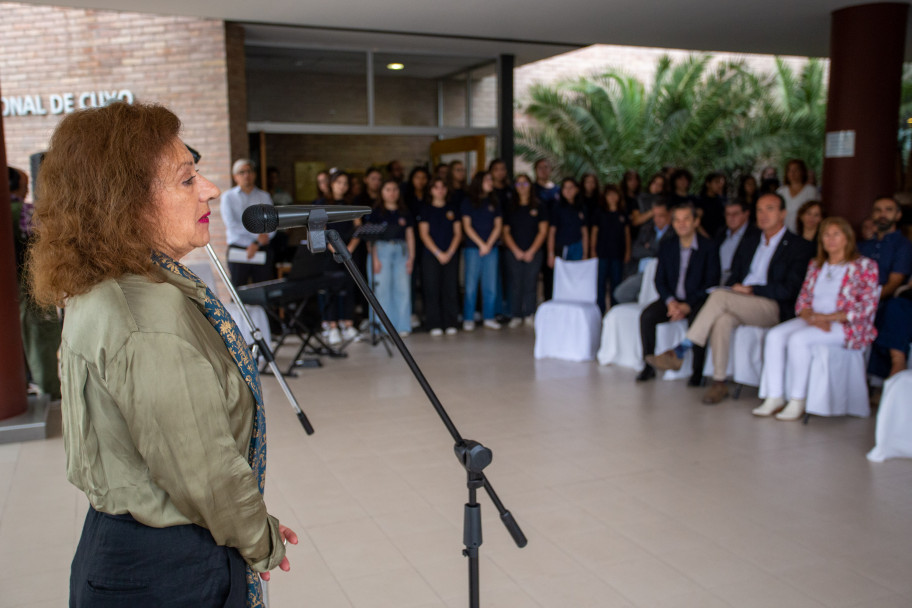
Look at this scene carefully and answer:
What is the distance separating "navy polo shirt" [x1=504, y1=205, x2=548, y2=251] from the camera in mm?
8125

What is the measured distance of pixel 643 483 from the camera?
378cm

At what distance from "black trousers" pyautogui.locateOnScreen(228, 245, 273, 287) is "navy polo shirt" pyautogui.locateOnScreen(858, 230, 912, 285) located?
4.99m

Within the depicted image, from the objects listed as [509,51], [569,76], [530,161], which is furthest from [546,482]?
[569,76]

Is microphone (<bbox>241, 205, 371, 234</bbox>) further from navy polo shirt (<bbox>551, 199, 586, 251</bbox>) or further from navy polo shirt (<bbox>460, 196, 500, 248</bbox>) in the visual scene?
navy polo shirt (<bbox>551, 199, 586, 251</bbox>)

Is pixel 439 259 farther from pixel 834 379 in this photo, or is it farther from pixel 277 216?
pixel 277 216

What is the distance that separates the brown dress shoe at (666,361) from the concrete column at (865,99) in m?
2.14

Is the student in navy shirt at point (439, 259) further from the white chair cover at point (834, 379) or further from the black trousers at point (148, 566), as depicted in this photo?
the black trousers at point (148, 566)

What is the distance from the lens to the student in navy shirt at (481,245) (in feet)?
26.1

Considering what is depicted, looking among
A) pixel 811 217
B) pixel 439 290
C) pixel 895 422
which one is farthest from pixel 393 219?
pixel 895 422

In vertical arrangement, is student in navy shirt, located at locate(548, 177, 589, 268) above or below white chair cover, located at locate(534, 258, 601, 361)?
above

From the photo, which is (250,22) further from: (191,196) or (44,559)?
(191,196)

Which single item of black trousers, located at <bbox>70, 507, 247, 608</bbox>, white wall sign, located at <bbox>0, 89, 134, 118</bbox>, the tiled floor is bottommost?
the tiled floor

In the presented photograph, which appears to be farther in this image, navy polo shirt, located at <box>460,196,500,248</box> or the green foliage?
the green foliage

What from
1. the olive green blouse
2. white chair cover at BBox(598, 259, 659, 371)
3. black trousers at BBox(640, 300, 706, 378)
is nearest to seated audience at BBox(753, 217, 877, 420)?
black trousers at BBox(640, 300, 706, 378)
